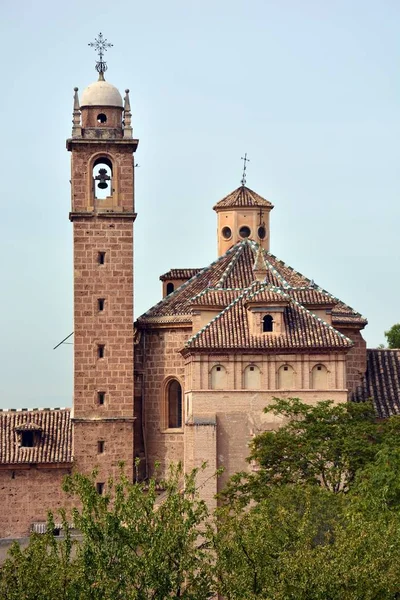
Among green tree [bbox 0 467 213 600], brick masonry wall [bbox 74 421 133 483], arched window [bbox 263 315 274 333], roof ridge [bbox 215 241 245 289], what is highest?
roof ridge [bbox 215 241 245 289]

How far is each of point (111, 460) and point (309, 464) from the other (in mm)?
9135

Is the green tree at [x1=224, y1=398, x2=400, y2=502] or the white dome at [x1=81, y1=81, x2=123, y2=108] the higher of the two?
the white dome at [x1=81, y1=81, x2=123, y2=108]

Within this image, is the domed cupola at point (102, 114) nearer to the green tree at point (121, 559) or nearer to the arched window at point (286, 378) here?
the arched window at point (286, 378)

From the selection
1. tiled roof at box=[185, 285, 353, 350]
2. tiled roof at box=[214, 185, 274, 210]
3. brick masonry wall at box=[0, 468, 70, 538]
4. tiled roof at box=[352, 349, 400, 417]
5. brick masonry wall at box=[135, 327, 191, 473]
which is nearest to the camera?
tiled roof at box=[185, 285, 353, 350]

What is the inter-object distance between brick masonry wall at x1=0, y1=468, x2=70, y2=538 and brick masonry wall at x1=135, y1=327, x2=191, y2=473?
125 inches

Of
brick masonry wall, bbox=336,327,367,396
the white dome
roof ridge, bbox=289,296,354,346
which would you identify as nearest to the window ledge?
brick masonry wall, bbox=336,327,367,396

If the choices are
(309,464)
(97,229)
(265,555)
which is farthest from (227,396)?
(265,555)

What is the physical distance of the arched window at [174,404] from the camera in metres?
61.7

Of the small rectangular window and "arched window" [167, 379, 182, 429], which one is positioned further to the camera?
the small rectangular window

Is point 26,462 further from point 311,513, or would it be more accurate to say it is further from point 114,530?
point 114,530

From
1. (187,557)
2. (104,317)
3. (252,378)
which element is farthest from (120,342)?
(187,557)

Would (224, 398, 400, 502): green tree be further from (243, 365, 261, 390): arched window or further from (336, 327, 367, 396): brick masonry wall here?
(336, 327, 367, 396): brick masonry wall

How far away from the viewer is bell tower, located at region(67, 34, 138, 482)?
200ft

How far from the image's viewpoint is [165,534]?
1513 inches
